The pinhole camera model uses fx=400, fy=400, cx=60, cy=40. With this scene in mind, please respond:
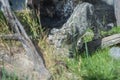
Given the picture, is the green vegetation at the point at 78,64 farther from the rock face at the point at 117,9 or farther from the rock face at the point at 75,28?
the rock face at the point at 117,9

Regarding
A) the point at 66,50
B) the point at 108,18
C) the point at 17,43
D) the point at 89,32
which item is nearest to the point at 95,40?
the point at 89,32

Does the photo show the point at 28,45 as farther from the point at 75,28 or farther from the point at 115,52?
the point at 115,52

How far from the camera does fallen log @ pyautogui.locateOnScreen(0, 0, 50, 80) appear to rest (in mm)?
5761

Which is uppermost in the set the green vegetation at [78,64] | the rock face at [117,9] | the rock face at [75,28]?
the rock face at [117,9]

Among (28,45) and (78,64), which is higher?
(28,45)

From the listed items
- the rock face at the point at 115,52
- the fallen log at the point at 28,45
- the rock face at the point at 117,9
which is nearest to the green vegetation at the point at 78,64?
the rock face at the point at 115,52

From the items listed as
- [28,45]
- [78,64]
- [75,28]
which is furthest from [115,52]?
[28,45]

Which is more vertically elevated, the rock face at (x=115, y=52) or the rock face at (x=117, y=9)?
the rock face at (x=117, y=9)

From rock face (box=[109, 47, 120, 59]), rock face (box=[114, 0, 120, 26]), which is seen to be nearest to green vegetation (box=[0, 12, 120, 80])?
rock face (box=[109, 47, 120, 59])

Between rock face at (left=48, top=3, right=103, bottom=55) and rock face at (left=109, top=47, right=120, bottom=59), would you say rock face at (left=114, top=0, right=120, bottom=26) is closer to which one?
rock face at (left=48, top=3, right=103, bottom=55)

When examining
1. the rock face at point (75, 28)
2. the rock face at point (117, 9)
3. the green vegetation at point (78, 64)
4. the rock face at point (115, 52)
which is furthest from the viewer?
the rock face at point (117, 9)

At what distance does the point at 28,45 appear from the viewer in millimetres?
6184

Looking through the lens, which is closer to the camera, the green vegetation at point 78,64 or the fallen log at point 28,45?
the fallen log at point 28,45

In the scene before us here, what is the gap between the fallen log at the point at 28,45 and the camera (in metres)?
5.76
